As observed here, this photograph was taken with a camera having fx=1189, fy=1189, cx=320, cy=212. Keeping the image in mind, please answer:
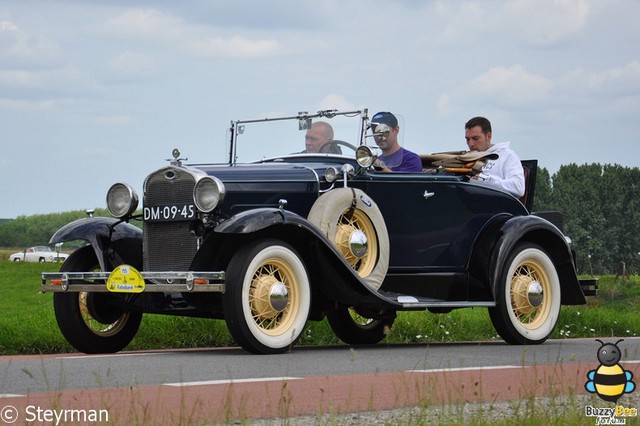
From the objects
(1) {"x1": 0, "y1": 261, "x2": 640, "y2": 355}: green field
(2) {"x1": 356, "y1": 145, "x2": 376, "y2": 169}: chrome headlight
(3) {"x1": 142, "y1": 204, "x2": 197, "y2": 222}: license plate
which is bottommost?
(1) {"x1": 0, "y1": 261, "x2": 640, "y2": 355}: green field

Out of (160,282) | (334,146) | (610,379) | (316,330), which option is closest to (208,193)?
(160,282)

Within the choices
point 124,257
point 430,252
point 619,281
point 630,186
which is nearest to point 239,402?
point 124,257

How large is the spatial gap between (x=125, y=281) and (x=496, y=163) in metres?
4.73

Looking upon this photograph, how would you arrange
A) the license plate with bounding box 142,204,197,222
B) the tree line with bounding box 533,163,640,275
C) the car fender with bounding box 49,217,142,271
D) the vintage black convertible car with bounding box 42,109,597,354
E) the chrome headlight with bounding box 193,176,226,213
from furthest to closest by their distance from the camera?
the tree line with bounding box 533,163,640,275 < the car fender with bounding box 49,217,142,271 < the license plate with bounding box 142,204,197,222 < the chrome headlight with bounding box 193,176,226,213 < the vintage black convertible car with bounding box 42,109,597,354

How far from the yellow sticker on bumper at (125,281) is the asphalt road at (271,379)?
52 cm

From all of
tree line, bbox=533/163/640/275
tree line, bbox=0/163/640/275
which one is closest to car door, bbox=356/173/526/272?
tree line, bbox=0/163/640/275

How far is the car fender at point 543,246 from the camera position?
11.1 meters

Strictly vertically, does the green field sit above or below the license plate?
below

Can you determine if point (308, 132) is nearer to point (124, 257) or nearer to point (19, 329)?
point (124, 257)

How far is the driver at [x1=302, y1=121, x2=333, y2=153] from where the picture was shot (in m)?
11.4

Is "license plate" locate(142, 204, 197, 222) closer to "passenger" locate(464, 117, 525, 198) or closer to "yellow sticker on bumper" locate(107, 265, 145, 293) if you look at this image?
"yellow sticker on bumper" locate(107, 265, 145, 293)

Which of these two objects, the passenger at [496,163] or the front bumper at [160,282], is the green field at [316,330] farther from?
the front bumper at [160,282]

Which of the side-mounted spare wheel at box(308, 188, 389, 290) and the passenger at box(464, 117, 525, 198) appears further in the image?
the passenger at box(464, 117, 525, 198)

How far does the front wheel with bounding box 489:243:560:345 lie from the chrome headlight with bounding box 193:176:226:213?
3068 mm
